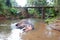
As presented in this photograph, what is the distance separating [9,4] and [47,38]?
9.00 meters

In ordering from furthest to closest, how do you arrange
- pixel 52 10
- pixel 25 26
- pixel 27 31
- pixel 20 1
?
pixel 20 1, pixel 52 10, pixel 25 26, pixel 27 31

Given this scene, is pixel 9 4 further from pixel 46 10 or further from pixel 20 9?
pixel 46 10

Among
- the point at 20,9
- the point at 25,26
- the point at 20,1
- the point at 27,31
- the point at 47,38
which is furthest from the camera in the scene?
the point at 20,1


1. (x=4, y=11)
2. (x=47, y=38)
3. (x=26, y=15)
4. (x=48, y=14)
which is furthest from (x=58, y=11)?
(x=47, y=38)

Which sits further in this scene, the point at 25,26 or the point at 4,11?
the point at 4,11

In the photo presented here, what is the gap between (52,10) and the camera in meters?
14.6

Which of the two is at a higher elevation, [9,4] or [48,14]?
[9,4]

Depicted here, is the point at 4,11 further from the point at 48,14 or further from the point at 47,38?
the point at 47,38

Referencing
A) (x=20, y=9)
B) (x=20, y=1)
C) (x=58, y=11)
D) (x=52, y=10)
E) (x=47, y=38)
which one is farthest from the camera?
(x=20, y=1)

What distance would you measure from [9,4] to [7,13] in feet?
5.42

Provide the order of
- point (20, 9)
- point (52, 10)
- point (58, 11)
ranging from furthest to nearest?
point (20, 9), point (52, 10), point (58, 11)

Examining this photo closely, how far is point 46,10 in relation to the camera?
1622 cm

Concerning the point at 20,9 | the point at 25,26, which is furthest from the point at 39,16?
the point at 25,26

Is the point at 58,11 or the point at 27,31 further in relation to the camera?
the point at 58,11
